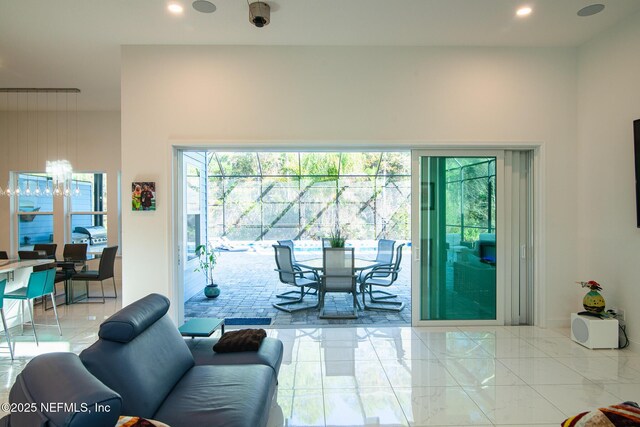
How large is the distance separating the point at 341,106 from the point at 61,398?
3.83 m

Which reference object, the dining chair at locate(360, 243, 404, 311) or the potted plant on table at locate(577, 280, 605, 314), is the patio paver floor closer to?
the dining chair at locate(360, 243, 404, 311)

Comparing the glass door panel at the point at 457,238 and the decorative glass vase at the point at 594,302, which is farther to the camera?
the glass door panel at the point at 457,238

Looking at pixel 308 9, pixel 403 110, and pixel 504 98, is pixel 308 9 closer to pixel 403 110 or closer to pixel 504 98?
pixel 403 110

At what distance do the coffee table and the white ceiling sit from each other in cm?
301

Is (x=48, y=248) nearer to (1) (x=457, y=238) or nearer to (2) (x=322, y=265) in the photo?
(2) (x=322, y=265)

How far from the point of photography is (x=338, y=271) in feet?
→ 17.0

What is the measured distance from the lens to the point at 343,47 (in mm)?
4363

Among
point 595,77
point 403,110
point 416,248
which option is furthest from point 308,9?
point 595,77

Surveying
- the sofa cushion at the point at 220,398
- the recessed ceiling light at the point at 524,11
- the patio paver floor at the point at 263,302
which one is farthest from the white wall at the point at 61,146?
the recessed ceiling light at the point at 524,11

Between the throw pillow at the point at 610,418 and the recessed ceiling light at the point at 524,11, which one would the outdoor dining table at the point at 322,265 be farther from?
the throw pillow at the point at 610,418

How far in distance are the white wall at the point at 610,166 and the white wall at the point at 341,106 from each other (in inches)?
5.9

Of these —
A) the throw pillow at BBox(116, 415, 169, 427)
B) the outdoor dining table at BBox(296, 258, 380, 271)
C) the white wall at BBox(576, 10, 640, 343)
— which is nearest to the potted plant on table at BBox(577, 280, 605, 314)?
the white wall at BBox(576, 10, 640, 343)

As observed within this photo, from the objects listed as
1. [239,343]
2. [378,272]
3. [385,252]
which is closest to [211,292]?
[378,272]

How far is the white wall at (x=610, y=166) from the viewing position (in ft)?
12.3
